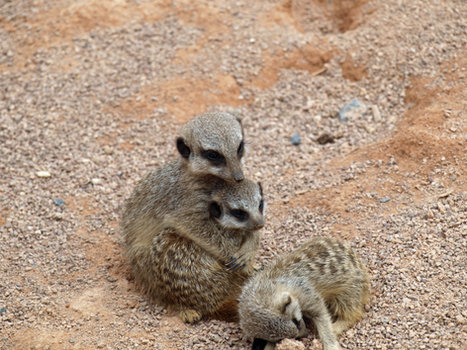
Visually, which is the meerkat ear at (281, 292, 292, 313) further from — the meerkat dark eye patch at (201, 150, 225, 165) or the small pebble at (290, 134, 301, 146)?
the small pebble at (290, 134, 301, 146)

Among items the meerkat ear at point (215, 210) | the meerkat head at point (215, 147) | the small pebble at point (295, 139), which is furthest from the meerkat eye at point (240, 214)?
the small pebble at point (295, 139)

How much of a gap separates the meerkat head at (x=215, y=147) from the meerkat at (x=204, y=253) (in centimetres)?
19

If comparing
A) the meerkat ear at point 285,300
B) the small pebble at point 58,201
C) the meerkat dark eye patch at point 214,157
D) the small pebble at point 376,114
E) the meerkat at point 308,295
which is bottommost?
the small pebble at point 58,201

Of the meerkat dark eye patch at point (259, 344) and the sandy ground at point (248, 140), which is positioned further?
the sandy ground at point (248, 140)

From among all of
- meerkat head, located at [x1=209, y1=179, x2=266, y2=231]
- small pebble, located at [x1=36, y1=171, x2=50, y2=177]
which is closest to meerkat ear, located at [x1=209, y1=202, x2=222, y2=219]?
meerkat head, located at [x1=209, y1=179, x2=266, y2=231]

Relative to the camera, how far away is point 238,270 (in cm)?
405

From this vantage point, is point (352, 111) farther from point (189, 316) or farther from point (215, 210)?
point (189, 316)

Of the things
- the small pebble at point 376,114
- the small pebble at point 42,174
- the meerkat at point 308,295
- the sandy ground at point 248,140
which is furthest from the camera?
the small pebble at point 376,114

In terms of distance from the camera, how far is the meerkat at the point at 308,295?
3262 millimetres

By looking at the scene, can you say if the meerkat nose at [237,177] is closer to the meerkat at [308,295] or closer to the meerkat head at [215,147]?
the meerkat head at [215,147]

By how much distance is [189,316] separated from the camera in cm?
385

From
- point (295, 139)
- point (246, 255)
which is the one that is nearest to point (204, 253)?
point (246, 255)

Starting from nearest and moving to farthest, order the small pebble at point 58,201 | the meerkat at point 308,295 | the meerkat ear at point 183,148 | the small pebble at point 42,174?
the meerkat at point 308,295, the meerkat ear at point 183,148, the small pebble at point 58,201, the small pebble at point 42,174

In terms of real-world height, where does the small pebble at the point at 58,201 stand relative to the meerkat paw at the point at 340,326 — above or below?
below
